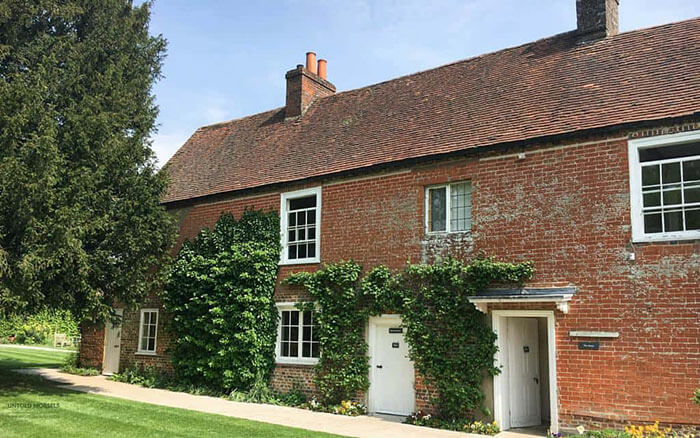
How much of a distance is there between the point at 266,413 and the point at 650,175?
373 inches

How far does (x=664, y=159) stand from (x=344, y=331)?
26.0 ft

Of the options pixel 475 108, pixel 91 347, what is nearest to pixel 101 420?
pixel 91 347

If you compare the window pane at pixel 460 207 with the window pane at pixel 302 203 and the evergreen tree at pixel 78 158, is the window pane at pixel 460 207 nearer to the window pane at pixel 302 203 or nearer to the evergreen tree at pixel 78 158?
the window pane at pixel 302 203

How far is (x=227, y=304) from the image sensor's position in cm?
1652

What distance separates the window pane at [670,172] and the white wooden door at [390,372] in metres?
6.37

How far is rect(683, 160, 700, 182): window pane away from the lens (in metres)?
11.0

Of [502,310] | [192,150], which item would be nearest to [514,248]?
[502,310]

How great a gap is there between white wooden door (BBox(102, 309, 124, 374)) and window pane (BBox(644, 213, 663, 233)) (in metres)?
16.5

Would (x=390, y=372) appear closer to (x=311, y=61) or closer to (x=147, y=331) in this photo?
(x=147, y=331)

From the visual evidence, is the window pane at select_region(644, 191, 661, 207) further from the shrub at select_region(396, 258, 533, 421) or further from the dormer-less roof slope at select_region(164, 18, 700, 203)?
the shrub at select_region(396, 258, 533, 421)

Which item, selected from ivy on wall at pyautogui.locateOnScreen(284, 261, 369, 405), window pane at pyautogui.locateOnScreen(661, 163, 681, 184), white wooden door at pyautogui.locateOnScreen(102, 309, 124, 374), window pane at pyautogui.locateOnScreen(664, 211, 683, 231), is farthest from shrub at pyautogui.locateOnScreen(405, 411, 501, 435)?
white wooden door at pyautogui.locateOnScreen(102, 309, 124, 374)

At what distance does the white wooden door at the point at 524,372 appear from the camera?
1265 centimetres

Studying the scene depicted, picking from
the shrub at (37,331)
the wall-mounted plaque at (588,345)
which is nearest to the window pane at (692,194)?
the wall-mounted plaque at (588,345)

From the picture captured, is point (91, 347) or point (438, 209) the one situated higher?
point (438, 209)
